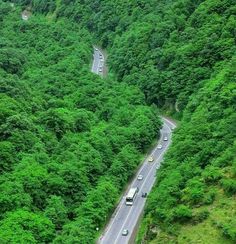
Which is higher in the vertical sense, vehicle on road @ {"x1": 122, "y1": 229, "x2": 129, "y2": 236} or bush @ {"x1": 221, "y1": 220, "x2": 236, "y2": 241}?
vehicle on road @ {"x1": 122, "y1": 229, "x2": 129, "y2": 236}

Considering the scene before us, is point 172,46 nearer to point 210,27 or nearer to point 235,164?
point 210,27

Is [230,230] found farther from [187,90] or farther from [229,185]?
[187,90]

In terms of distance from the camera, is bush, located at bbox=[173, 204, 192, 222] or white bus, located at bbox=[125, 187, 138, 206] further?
white bus, located at bbox=[125, 187, 138, 206]

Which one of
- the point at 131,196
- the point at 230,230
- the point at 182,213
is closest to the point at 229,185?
the point at 182,213

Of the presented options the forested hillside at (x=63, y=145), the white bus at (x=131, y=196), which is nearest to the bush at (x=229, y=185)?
the forested hillside at (x=63, y=145)

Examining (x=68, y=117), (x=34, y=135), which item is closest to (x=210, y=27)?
(x=68, y=117)

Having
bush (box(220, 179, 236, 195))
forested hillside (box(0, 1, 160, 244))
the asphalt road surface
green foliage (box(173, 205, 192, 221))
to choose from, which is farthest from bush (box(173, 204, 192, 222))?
the asphalt road surface

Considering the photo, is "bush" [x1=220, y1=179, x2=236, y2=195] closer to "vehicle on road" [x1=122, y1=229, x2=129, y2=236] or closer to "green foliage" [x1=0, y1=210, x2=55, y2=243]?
"vehicle on road" [x1=122, y1=229, x2=129, y2=236]
